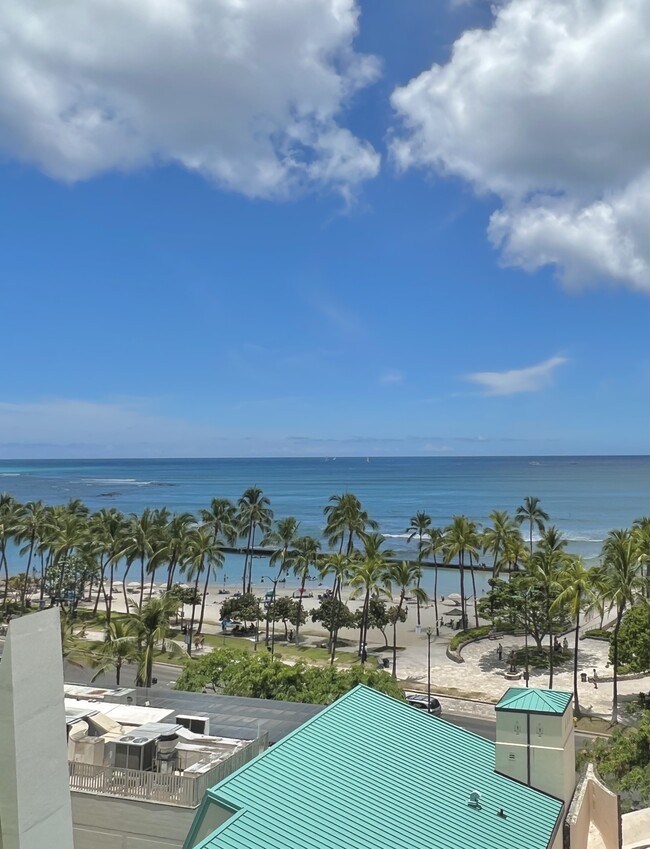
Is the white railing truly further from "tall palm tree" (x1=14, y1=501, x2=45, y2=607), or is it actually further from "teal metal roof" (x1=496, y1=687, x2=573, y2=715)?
"tall palm tree" (x1=14, y1=501, x2=45, y2=607)

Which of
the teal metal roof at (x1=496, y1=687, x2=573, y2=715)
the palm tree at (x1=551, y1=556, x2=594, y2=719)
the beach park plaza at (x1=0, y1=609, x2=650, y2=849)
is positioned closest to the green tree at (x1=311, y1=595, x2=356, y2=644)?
the palm tree at (x1=551, y1=556, x2=594, y2=719)

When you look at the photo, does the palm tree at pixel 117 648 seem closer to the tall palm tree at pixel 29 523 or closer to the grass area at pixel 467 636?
the grass area at pixel 467 636

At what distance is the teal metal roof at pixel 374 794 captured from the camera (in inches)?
453

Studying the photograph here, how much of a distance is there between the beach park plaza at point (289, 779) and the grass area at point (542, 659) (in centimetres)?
3095

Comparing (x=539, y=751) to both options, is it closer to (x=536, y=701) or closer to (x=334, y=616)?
(x=536, y=701)

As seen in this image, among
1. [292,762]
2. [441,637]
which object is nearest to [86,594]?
[441,637]

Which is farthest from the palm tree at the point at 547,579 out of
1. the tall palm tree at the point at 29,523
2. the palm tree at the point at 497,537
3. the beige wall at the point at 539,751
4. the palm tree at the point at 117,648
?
the tall palm tree at the point at 29,523

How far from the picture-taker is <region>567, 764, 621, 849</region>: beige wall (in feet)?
48.1

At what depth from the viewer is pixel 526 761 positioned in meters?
15.4

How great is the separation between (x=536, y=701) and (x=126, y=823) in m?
9.64

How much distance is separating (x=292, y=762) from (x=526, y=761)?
5663mm

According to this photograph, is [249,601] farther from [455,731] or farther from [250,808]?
[250,808]

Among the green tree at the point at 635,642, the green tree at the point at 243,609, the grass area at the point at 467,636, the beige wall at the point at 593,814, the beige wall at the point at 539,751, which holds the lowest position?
the grass area at the point at 467,636

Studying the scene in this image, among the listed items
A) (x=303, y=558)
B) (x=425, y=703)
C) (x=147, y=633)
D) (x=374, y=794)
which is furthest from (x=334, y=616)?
(x=374, y=794)
